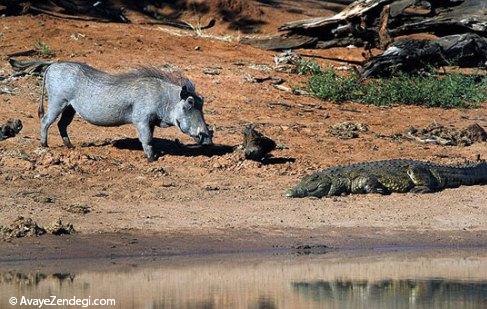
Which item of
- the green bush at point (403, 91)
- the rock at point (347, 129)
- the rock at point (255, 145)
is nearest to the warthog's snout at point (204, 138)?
the rock at point (255, 145)

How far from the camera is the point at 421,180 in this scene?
13.6 meters

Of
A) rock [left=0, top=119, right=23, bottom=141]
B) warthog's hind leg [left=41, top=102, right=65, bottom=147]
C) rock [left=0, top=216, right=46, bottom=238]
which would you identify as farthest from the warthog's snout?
rock [left=0, top=216, right=46, bottom=238]

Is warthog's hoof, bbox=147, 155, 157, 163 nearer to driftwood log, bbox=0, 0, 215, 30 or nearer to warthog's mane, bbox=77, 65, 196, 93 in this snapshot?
warthog's mane, bbox=77, 65, 196, 93

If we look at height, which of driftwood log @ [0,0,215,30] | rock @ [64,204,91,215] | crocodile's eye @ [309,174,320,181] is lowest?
rock @ [64,204,91,215]

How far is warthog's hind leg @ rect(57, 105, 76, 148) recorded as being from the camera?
14.9 metres

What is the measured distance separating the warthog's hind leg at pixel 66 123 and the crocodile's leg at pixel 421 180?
167 inches

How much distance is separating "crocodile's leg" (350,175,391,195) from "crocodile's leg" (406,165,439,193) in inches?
15.7

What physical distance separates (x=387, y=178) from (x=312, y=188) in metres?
0.90

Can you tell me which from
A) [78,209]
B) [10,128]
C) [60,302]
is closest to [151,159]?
[10,128]

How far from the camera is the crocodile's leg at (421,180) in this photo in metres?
13.6

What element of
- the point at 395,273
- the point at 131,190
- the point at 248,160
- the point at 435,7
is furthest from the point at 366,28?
the point at 395,273

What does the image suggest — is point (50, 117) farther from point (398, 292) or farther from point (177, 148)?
point (398, 292)

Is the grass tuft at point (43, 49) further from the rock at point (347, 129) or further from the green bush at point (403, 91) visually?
the rock at point (347, 129)

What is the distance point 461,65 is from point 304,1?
688 cm
